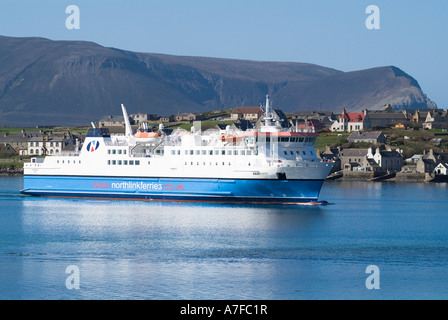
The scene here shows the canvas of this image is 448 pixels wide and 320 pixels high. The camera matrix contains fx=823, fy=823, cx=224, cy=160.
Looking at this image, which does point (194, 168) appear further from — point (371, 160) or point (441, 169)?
point (441, 169)

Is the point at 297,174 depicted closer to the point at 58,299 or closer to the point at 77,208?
the point at 77,208

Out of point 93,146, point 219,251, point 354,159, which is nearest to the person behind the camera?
point 219,251

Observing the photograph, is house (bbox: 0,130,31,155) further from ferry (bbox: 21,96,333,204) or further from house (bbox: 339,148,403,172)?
ferry (bbox: 21,96,333,204)

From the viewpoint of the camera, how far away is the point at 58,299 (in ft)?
76.8

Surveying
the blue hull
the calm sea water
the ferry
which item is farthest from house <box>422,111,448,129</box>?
the blue hull

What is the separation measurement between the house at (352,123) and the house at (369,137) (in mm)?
13105

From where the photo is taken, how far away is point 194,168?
159ft

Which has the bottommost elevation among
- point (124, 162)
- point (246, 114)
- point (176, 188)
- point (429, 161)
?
point (176, 188)

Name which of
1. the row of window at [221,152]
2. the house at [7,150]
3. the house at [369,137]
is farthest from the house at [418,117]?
the row of window at [221,152]

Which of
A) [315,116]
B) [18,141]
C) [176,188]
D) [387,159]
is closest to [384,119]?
[315,116]

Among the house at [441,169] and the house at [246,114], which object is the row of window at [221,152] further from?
the house at [246,114]

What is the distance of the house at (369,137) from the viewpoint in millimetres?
101812

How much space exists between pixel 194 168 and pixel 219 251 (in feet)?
58.9
